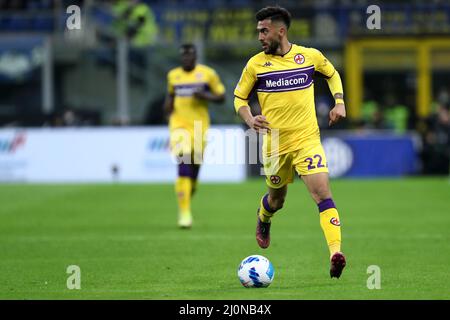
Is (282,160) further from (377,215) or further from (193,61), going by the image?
(377,215)

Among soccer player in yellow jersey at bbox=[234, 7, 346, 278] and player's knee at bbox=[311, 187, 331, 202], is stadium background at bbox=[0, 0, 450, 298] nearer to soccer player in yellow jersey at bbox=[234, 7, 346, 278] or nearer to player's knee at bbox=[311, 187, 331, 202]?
player's knee at bbox=[311, 187, 331, 202]

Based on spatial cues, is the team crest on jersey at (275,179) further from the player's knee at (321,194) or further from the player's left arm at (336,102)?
the player's left arm at (336,102)

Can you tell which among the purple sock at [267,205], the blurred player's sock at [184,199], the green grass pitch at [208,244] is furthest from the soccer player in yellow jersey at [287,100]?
the blurred player's sock at [184,199]

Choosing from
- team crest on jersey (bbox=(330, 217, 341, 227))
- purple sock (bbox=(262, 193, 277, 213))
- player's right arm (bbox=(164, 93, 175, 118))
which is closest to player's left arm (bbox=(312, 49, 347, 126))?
team crest on jersey (bbox=(330, 217, 341, 227))

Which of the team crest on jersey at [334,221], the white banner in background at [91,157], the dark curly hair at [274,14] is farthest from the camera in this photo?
the white banner in background at [91,157]

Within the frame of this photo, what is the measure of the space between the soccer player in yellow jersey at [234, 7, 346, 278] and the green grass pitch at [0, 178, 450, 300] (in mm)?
1036

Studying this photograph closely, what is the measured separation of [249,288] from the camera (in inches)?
364

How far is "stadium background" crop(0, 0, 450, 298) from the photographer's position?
11.9m

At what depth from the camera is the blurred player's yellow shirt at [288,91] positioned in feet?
33.2

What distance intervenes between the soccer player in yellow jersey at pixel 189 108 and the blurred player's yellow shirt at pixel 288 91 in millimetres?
5323

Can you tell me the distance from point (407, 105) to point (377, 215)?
18384 mm

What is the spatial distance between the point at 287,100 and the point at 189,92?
5805 millimetres

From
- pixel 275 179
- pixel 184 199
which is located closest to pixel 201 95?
pixel 184 199

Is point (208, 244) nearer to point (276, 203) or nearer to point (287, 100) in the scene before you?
point (276, 203)
